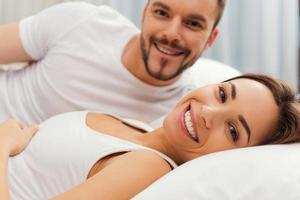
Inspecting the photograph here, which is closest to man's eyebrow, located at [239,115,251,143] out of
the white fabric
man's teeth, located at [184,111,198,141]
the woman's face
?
the woman's face

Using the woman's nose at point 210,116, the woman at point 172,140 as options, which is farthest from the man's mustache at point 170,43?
the woman's nose at point 210,116

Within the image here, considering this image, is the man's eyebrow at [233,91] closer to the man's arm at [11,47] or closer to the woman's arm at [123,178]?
the woman's arm at [123,178]

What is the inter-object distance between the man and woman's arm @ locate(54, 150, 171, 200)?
0.49 meters

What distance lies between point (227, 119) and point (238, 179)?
0.91 ft

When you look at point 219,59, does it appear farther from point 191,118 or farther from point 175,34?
point 191,118

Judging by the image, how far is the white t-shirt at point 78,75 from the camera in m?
1.64

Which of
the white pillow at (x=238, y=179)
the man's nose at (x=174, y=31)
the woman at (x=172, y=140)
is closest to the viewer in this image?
the white pillow at (x=238, y=179)

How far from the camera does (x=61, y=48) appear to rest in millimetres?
1701

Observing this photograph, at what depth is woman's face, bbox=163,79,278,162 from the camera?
3.94 feet

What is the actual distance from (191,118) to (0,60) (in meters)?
0.78

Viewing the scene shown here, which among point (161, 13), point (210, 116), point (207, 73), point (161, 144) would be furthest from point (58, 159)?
point (207, 73)

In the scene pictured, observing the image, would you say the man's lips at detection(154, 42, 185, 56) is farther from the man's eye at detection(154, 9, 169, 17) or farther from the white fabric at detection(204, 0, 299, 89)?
the white fabric at detection(204, 0, 299, 89)

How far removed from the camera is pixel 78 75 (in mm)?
1654

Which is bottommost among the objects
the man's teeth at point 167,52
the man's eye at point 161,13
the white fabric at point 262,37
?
the white fabric at point 262,37
